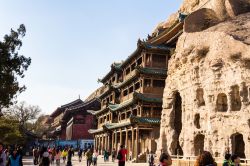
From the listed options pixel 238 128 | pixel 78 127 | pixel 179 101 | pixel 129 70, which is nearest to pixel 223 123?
pixel 238 128

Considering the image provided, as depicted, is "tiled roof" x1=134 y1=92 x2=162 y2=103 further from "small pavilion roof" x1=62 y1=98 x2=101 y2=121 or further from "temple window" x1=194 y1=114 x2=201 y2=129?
"small pavilion roof" x1=62 y1=98 x2=101 y2=121

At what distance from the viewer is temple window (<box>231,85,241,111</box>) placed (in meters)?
21.0

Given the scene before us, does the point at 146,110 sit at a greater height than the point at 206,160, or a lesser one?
greater

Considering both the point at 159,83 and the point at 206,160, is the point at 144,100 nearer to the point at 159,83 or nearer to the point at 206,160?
the point at 159,83

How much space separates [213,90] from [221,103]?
105 cm

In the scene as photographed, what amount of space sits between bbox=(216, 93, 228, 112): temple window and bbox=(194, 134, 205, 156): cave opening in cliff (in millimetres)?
3163

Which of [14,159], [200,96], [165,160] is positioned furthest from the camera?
[200,96]

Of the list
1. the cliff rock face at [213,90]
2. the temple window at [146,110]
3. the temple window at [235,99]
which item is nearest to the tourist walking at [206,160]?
the cliff rock face at [213,90]

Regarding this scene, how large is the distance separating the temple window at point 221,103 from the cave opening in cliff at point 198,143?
3163 millimetres

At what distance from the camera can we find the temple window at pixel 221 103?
21969 millimetres

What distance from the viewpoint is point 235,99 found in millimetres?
21109

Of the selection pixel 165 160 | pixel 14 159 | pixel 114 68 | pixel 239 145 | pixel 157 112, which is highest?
pixel 114 68

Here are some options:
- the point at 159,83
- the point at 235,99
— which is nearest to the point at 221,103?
the point at 235,99

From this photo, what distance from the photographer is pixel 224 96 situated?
72.6 ft
